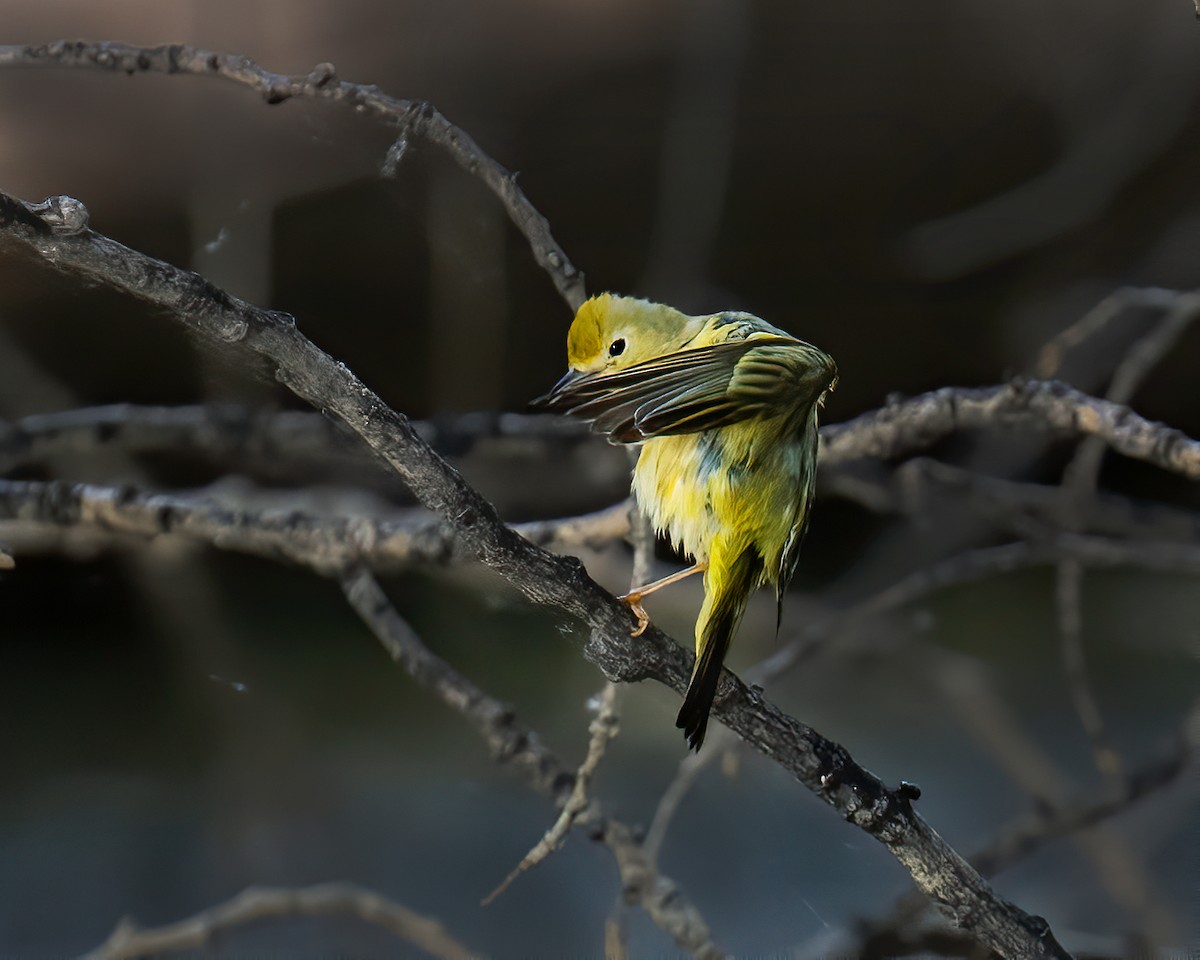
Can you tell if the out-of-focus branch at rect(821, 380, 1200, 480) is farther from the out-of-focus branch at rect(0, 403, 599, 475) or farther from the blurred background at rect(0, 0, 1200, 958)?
the out-of-focus branch at rect(0, 403, 599, 475)

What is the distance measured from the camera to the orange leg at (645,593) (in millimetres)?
1045

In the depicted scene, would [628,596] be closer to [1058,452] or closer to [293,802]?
[293,802]

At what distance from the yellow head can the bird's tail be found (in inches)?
10.0

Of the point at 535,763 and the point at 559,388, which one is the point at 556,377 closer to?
the point at 559,388

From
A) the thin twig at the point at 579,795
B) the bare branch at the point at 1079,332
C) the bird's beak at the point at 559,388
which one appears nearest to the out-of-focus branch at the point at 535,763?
the thin twig at the point at 579,795

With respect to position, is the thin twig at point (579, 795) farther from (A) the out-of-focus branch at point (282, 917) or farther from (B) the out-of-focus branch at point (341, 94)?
(B) the out-of-focus branch at point (341, 94)

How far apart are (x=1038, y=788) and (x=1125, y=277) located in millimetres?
679

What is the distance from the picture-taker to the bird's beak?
45.3 inches

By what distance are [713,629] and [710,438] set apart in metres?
0.20

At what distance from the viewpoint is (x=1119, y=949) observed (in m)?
1.29

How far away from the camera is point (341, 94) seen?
45.9 inches

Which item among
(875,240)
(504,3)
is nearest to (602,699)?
(875,240)

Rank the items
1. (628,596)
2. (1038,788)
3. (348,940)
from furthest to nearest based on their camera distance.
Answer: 1. (1038,788)
2. (348,940)
3. (628,596)

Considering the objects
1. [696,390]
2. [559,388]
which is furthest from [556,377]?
[696,390]
